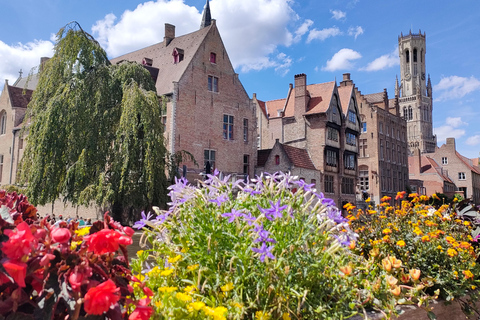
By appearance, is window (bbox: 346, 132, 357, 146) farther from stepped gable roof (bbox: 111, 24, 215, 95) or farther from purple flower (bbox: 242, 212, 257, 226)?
purple flower (bbox: 242, 212, 257, 226)

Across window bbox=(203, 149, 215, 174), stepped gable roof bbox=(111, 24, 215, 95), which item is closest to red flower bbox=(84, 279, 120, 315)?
window bbox=(203, 149, 215, 174)

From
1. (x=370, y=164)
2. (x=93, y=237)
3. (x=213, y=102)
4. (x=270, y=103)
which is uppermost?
(x=270, y=103)

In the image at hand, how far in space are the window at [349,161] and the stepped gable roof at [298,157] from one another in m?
4.50

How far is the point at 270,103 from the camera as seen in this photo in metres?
38.2

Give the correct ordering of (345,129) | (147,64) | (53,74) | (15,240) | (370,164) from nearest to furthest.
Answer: (15,240), (53,74), (147,64), (345,129), (370,164)

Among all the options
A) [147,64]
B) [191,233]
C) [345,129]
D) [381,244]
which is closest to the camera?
[191,233]

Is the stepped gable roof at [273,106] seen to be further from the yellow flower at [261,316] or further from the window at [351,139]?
the yellow flower at [261,316]

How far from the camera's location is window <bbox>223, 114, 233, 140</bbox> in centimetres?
2756

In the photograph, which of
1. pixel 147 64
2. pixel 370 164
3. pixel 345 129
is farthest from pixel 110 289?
pixel 370 164

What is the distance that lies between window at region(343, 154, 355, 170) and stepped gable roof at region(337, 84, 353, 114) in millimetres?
3910

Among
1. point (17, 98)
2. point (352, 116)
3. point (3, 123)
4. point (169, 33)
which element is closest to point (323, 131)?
point (352, 116)

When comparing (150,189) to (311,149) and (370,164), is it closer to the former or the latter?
(311,149)

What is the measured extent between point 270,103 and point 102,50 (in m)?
22.0

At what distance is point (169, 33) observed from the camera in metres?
31.0
